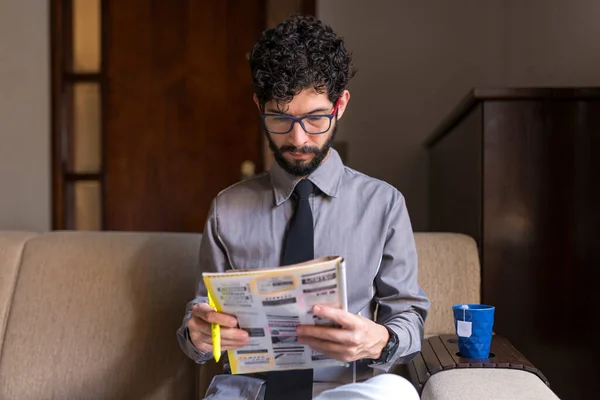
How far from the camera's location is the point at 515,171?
5.76ft

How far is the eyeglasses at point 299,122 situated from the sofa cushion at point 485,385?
0.53m

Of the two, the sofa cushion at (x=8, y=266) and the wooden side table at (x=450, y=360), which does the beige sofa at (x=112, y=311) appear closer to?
the sofa cushion at (x=8, y=266)

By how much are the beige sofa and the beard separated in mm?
448

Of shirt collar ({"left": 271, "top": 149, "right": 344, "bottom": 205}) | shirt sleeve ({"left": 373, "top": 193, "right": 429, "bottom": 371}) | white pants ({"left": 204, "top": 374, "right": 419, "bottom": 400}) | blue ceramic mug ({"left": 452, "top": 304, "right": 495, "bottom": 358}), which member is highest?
shirt collar ({"left": 271, "top": 149, "right": 344, "bottom": 205})

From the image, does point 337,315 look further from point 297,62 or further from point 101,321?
point 101,321

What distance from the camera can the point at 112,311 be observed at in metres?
1.69

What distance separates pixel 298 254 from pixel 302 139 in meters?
0.23

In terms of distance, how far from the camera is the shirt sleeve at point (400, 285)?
4.41 ft

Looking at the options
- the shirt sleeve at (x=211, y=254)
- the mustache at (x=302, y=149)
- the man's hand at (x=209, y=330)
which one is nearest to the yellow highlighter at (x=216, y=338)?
the man's hand at (x=209, y=330)

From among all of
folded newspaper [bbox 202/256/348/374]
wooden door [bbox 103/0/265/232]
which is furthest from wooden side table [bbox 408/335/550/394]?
wooden door [bbox 103/0/265/232]

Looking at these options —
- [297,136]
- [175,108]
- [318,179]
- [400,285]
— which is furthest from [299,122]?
[175,108]

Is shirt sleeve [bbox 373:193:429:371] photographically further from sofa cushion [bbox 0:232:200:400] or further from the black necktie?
sofa cushion [bbox 0:232:200:400]

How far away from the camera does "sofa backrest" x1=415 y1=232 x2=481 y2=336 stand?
1.64 m

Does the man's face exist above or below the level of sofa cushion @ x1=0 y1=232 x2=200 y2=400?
above
